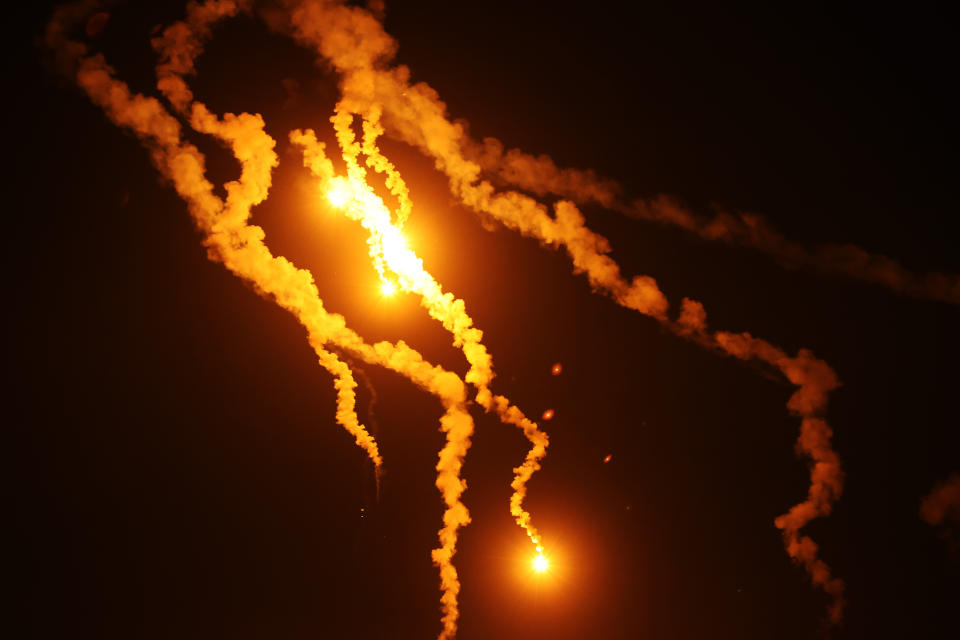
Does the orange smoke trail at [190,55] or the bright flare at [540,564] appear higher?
the orange smoke trail at [190,55]

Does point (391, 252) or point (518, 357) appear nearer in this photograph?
point (391, 252)

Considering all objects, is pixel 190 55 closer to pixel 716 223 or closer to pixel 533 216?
pixel 533 216

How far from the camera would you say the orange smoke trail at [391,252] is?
362cm

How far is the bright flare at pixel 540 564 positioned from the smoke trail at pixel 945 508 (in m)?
3.21

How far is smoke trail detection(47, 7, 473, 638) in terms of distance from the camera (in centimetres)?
351

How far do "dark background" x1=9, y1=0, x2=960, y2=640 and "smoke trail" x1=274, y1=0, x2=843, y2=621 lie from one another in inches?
4.4

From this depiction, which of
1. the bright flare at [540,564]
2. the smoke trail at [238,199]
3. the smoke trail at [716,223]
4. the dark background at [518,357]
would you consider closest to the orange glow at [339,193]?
the dark background at [518,357]

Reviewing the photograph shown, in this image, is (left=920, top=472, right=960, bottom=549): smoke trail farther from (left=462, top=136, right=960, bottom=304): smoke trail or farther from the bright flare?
the bright flare

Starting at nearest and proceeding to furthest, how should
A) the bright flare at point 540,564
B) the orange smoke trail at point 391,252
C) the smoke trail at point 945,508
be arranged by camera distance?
1. the orange smoke trail at point 391,252
2. the smoke trail at point 945,508
3. the bright flare at point 540,564

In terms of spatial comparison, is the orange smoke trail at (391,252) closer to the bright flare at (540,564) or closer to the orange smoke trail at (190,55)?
the orange smoke trail at (190,55)

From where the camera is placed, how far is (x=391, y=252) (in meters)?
3.74

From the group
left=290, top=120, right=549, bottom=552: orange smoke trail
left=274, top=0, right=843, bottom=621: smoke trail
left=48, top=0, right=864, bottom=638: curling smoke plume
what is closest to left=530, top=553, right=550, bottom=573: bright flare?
left=48, top=0, right=864, bottom=638: curling smoke plume

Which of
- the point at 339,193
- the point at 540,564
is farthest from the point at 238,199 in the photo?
the point at 540,564

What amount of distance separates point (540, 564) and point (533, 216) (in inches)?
124
